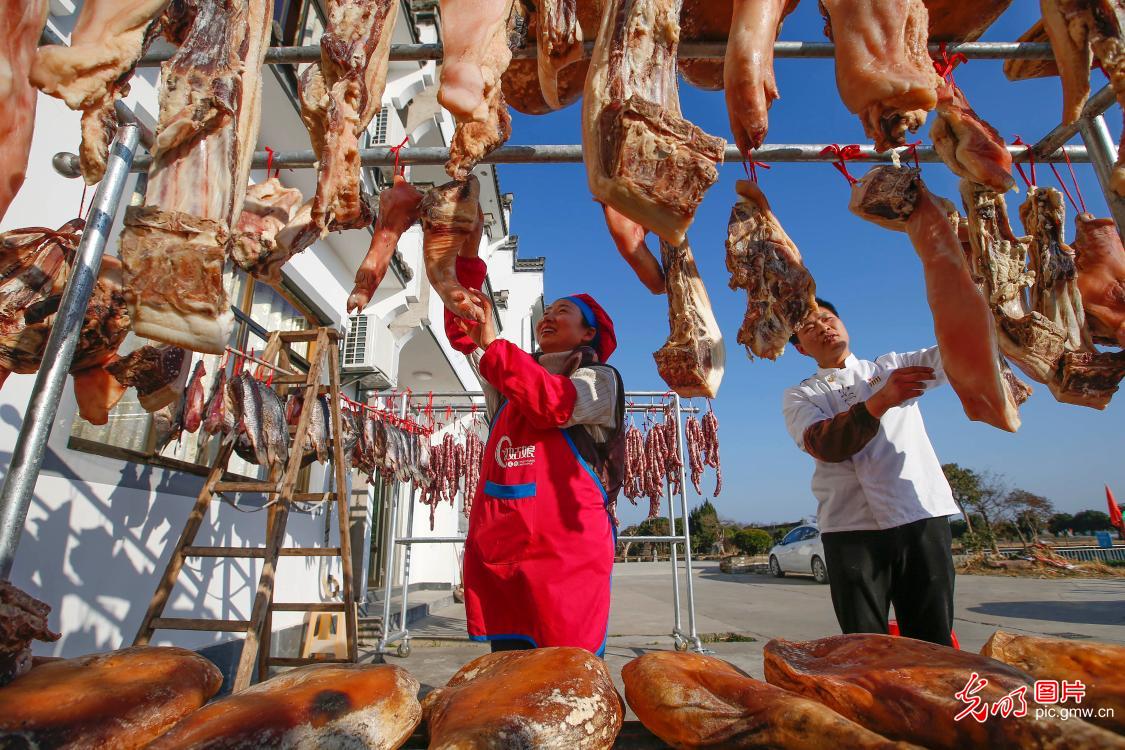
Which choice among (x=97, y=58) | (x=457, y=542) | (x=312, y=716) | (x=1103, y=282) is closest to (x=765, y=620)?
(x=457, y=542)

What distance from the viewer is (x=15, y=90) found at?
1.31 m

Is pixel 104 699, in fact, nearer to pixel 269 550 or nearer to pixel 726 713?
pixel 726 713

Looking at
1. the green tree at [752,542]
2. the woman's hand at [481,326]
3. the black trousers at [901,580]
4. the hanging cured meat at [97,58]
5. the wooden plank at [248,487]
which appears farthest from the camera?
the green tree at [752,542]

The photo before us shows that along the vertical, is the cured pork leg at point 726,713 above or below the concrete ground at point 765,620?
above

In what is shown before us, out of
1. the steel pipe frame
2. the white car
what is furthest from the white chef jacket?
the white car

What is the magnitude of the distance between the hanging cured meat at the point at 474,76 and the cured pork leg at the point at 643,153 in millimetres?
266

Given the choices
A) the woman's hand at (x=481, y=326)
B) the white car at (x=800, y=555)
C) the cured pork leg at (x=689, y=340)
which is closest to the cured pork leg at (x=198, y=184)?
the woman's hand at (x=481, y=326)

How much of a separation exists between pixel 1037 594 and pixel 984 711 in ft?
47.1

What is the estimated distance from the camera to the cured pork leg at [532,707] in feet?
2.52

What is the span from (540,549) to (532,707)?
1.36 metres

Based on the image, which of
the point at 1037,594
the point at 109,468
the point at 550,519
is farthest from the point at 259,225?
the point at 1037,594

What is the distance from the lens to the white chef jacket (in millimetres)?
2570

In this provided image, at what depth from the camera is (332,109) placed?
146 cm

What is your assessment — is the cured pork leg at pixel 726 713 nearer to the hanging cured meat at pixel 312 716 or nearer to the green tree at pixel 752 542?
the hanging cured meat at pixel 312 716
